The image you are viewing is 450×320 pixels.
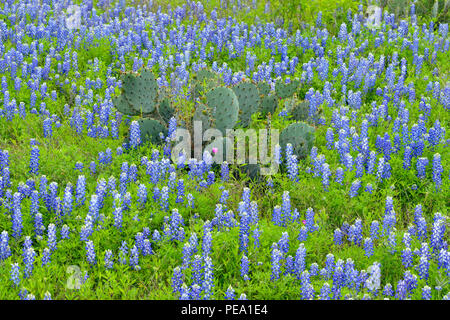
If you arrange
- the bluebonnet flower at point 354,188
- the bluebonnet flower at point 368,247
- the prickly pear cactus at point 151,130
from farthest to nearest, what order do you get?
the prickly pear cactus at point 151,130 < the bluebonnet flower at point 354,188 < the bluebonnet flower at point 368,247

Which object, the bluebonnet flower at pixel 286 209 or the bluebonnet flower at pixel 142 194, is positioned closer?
the bluebonnet flower at pixel 286 209

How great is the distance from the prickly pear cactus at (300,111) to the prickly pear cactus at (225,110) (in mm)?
884

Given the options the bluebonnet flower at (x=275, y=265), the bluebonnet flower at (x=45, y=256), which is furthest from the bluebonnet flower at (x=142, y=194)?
the bluebonnet flower at (x=275, y=265)

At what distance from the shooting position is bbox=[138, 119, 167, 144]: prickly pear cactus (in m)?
5.99

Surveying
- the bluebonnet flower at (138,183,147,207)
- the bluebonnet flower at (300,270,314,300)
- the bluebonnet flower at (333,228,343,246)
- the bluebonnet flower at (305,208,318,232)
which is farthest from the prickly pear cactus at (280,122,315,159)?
the bluebonnet flower at (300,270,314,300)

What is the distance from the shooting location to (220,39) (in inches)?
361

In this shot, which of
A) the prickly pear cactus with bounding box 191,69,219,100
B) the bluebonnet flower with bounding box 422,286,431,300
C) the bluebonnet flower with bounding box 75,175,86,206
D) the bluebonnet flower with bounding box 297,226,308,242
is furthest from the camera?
the prickly pear cactus with bounding box 191,69,219,100

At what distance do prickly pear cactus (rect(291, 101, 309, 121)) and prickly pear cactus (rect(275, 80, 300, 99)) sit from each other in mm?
522

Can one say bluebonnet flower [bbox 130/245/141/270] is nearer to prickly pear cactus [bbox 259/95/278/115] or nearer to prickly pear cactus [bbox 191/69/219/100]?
prickly pear cactus [bbox 191/69/219/100]

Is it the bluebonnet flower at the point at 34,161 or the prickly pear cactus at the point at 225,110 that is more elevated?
the prickly pear cactus at the point at 225,110

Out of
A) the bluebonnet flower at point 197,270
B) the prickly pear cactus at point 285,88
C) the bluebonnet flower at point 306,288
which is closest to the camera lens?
the bluebonnet flower at point 306,288

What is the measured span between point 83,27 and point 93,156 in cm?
404

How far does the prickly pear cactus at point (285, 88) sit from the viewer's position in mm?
6953

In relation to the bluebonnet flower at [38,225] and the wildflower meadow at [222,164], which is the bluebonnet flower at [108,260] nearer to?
the wildflower meadow at [222,164]
